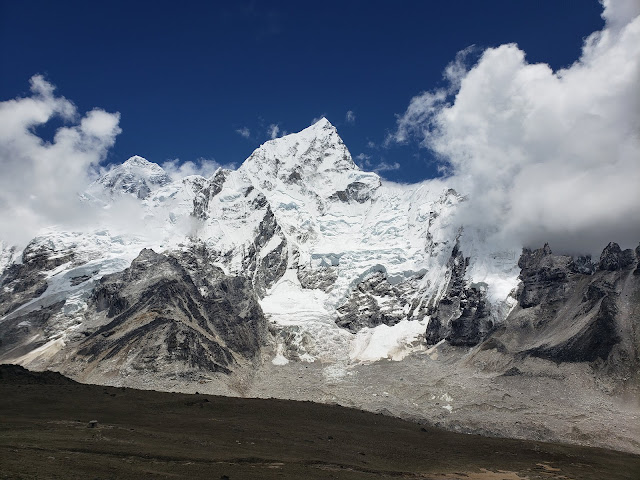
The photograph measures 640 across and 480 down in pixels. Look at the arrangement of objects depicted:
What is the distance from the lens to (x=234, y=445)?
71.6 metres

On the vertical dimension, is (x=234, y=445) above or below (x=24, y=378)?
below

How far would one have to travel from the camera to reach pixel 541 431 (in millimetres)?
139125

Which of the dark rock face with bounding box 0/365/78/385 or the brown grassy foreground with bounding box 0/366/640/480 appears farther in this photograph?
the dark rock face with bounding box 0/365/78/385

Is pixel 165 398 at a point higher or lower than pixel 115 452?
higher

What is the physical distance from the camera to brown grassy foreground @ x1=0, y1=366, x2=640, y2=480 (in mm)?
53938

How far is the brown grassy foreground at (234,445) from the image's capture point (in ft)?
177

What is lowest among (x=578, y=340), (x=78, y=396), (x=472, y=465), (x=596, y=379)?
(x=472, y=465)

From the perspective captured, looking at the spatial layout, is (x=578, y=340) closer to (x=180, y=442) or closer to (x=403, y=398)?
(x=403, y=398)

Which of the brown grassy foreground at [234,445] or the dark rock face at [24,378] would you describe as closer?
the brown grassy foreground at [234,445]

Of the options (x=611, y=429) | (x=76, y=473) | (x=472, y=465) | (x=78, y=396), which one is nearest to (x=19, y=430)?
(x=76, y=473)

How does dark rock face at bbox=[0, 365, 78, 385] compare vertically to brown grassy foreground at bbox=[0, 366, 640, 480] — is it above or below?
above

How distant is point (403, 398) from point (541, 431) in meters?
57.1

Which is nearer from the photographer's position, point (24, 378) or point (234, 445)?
point (234, 445)

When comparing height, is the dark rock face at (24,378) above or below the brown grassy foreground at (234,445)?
above
